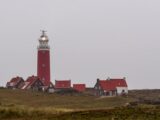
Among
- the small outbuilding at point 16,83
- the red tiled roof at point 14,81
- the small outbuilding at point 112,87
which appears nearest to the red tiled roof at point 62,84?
the small outbuilding at point 16,83

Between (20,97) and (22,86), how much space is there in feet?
137

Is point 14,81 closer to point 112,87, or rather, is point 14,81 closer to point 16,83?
point 16,83

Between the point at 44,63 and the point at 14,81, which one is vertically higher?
the point at 44,63

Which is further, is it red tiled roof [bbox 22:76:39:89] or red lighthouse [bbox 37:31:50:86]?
red tiled roof [bbox 22:76:39:89]

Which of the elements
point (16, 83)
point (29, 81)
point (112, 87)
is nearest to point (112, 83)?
point (112, 87)

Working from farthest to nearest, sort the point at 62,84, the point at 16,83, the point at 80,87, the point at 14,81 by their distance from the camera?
1. the point at 80,87
2. the point at 14,81
3. the point at 16,83
4. the point at 62,84

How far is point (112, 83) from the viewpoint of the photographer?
140000mm

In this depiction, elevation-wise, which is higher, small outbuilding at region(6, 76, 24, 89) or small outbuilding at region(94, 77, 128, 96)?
small outbuilding at region(6, 76, 24, 89)

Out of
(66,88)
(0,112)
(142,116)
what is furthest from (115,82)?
(142,116)

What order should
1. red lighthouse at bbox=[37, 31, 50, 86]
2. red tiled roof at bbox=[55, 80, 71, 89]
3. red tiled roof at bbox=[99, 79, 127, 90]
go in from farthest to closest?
red tiled roof at bbox=[55, 80, 71, 89], red tiled roof at bbox=[99, 79, 127, 90], red lighthouse at bbox=[37, 31, 50, 86]

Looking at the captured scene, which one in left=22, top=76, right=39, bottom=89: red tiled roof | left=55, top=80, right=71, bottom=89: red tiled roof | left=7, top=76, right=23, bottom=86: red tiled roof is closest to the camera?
left=22, top=76, right=39, bottom=89: red tiled roof

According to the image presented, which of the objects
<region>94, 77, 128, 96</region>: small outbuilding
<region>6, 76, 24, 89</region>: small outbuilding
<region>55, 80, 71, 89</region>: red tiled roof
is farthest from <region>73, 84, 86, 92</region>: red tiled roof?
<region>6, 76, 24, 89</region>: small outbuilding

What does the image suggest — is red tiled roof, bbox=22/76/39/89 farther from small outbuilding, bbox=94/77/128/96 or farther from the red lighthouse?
small outbuilding, bbox=94/77/128/96

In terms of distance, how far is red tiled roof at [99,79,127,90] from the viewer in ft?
458
